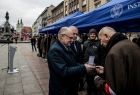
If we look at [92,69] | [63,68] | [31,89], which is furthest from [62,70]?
[31,89]

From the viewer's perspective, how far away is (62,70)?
12.2 ft

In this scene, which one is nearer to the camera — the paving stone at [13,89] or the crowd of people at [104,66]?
the crowd of people at [104,66]

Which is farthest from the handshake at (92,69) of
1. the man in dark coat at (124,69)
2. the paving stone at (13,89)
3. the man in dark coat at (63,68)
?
the paving stone at (13,89)

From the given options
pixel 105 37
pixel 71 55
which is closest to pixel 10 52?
pixel 71 55

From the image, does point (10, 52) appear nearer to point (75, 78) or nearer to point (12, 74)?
point (12, 74)

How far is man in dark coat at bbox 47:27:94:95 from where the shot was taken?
377cm

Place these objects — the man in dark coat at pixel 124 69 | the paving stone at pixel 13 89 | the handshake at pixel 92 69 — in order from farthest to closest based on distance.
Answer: the paving stone at pixel 13 89, the handshake at pixel 92 69, the man in dark coat at pixel 124 69

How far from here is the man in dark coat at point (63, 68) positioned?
3765mm

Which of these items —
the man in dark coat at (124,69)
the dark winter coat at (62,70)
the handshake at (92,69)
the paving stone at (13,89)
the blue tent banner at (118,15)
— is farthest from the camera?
the paving stone at (13,89)

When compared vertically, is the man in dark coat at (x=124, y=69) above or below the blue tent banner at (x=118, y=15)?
below

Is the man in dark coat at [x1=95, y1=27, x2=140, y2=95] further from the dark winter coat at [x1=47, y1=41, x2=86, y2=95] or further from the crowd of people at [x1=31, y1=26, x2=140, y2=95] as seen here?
the dark winter coat at [x1=47, y1=41, x2=86, y2=95]

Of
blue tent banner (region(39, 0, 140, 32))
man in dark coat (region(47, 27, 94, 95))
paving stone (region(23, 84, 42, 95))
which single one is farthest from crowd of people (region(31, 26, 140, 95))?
paving stone (region(23, 84, 42, 95))

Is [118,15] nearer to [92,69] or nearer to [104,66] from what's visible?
[92,69]

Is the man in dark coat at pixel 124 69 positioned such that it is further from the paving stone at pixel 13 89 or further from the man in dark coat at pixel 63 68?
the paving stone at pixel 13 89
